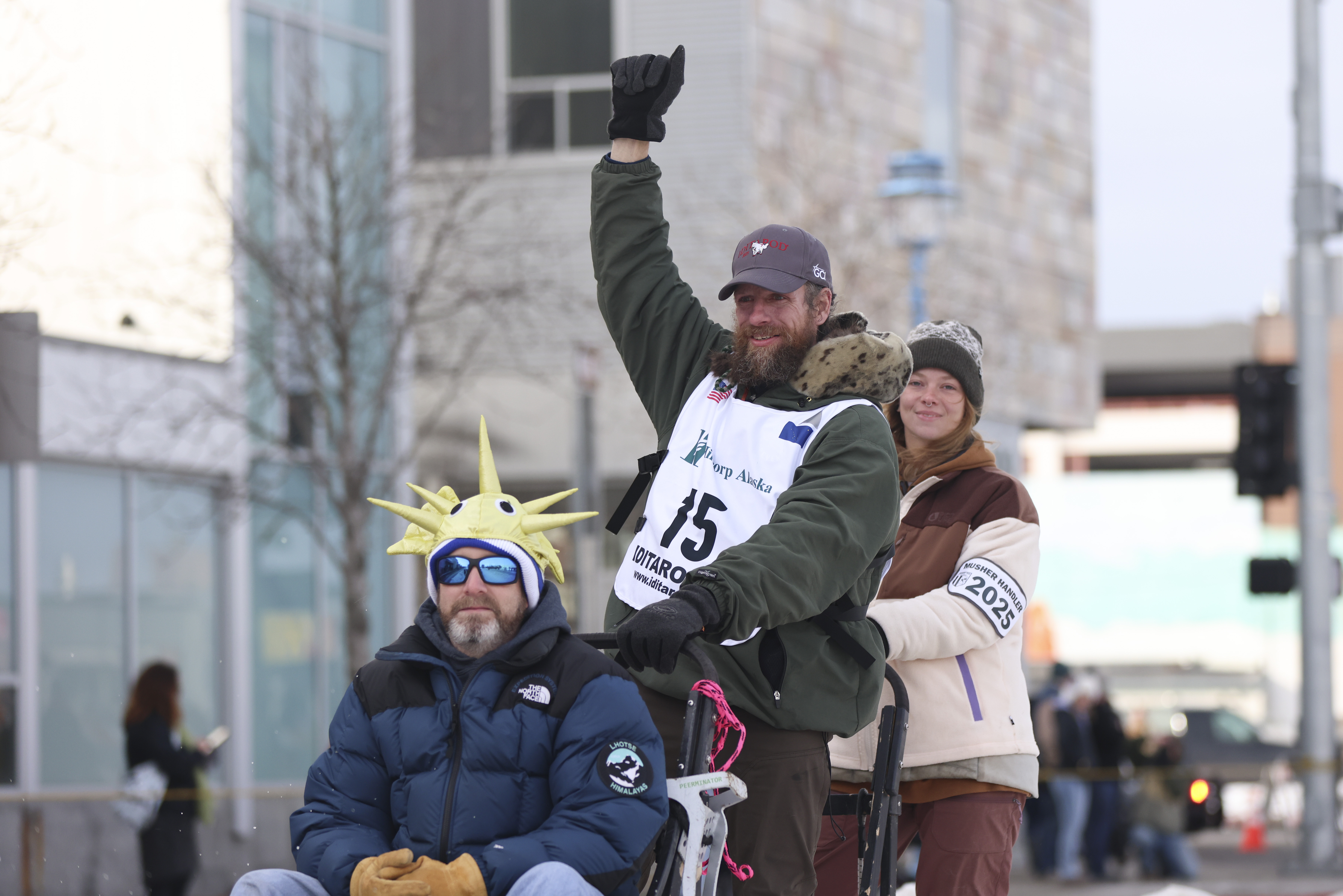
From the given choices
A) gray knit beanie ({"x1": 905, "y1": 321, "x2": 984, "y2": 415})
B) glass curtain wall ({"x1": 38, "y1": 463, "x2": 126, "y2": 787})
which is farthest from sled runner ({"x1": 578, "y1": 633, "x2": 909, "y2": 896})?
glass curtain wall ({"x1": 38, "y1": 463, "x2": 126, "y2": 787})

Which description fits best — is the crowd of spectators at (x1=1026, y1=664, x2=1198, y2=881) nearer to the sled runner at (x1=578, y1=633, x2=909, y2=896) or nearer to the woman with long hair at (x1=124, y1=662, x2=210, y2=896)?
the woman with long hair at (x1=124, y1=662, x2=210, y2=896)

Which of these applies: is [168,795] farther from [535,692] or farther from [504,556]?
[535,692]

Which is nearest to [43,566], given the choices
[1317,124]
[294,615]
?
[294,615]

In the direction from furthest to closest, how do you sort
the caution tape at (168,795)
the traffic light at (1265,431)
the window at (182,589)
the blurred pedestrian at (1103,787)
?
the blurred pedestrian at (1103,787), the traffic light at (1265,431), the window at (182,589), the caution tape at (168,795)

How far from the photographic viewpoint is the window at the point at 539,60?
24.7m

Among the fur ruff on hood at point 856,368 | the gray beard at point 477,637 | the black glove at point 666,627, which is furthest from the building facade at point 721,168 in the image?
the black glove at point 666,627

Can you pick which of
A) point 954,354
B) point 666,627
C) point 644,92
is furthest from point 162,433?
point 666,627

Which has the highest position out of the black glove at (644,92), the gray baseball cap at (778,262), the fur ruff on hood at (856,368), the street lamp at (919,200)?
the street lamp at (919,200)

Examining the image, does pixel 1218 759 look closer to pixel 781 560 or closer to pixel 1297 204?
pixel 1297 204

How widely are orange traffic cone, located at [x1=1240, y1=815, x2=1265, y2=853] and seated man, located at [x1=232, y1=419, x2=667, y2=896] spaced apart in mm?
18708

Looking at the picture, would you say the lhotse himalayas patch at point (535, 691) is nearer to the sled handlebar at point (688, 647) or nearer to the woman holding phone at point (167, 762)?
the sled handlebar at point (688, 647)

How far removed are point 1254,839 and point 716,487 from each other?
1865 cm

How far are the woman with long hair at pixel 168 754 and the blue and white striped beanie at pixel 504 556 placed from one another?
25.1ft

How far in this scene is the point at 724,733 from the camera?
4391mm
